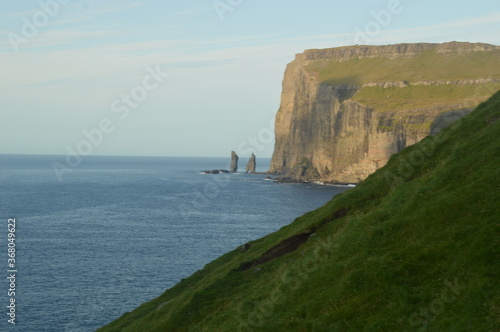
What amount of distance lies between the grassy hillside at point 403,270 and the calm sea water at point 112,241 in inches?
1091

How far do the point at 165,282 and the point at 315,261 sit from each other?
44211 mm

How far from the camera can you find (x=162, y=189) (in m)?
196

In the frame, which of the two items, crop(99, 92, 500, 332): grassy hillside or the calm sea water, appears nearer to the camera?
crop(99, 92, 500, 332): grassy hillside

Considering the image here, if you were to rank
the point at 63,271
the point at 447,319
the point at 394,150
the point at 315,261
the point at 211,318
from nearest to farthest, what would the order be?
the point at 447,319 → the point at 315,261 → the point at 211,318 → the point at 63,271 → the point at 394,150

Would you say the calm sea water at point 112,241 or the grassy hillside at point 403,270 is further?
the calm sea water at point 112,241

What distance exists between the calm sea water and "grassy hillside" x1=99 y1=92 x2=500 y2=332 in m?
27.7

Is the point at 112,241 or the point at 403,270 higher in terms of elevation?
the point at 403,270

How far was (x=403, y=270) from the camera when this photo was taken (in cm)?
1883

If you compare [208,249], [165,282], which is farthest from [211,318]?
[208,249]

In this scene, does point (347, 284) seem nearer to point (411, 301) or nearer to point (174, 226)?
point (411, 301)

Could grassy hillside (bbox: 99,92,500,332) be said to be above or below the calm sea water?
above

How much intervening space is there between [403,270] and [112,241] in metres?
78.9

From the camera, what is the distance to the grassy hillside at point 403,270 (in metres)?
16.7

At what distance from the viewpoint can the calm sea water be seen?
5706 centimetres
